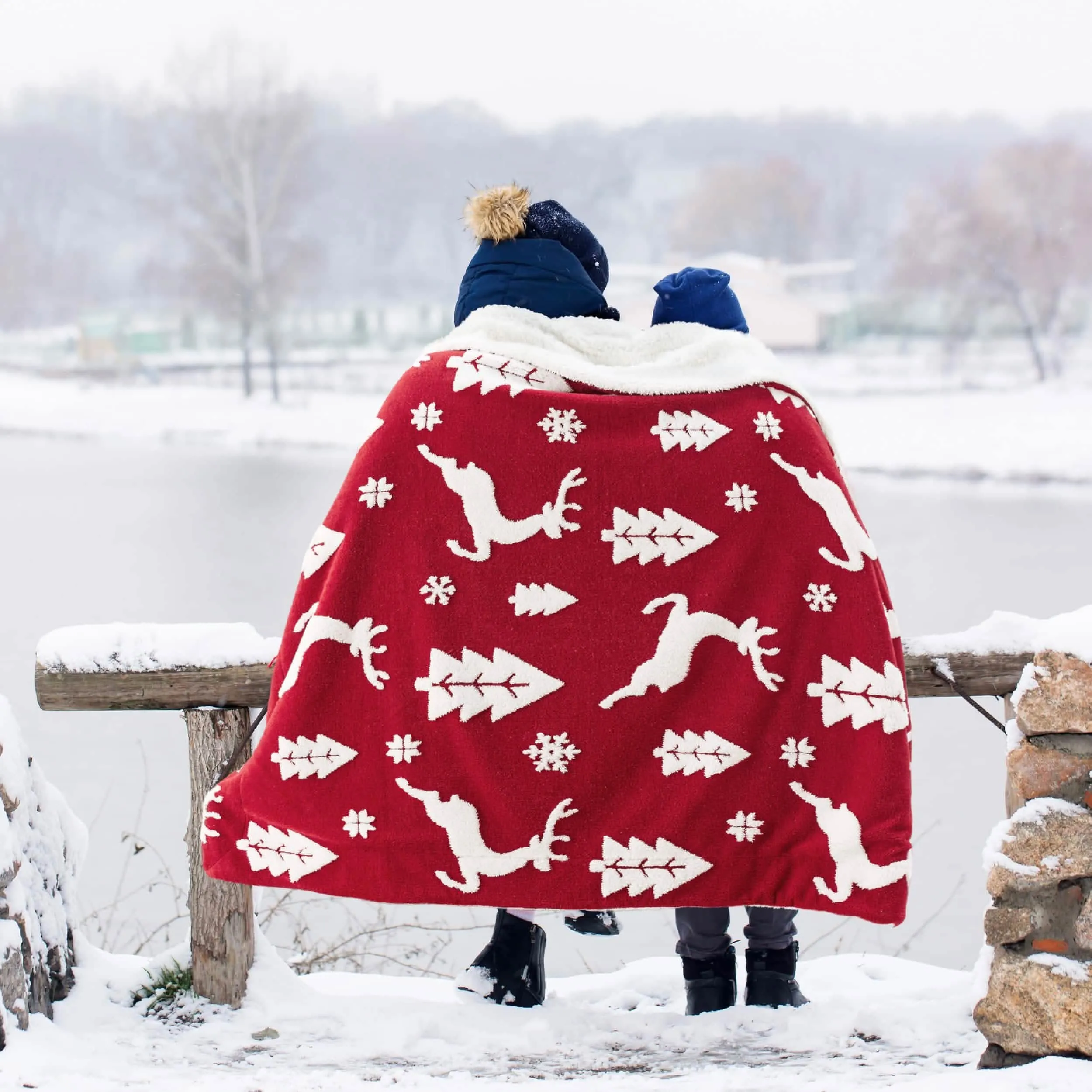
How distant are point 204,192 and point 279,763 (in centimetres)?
1836

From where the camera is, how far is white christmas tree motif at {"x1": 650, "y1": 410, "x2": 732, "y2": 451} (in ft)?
5.89

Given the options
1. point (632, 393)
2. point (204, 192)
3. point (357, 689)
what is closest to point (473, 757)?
point (357, 689)

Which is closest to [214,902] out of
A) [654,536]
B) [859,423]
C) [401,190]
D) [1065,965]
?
[654,536]

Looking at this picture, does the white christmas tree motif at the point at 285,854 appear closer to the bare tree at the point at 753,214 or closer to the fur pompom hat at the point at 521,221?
the fur pompom hat at the point at 521,221

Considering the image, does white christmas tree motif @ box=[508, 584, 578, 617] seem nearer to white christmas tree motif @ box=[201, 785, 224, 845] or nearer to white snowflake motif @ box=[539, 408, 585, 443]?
white snowflake motif @ box=[539, 408, 585, 443]

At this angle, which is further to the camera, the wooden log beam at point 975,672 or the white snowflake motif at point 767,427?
the wooden log beam at point 975,672

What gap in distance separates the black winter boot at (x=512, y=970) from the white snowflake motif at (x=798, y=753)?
0.56 m

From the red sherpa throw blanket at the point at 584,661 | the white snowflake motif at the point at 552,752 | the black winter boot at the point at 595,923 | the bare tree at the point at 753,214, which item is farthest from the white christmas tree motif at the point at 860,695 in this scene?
the bare tree at the point at 753,214

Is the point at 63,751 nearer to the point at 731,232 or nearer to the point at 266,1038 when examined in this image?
the point at 266,1038

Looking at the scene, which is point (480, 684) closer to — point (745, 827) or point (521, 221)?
point (745, 827)

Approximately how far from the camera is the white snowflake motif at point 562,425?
1.79 m

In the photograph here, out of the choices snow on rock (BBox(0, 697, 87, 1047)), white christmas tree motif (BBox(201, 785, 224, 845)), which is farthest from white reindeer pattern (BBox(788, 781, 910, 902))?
snow on rock (BBox(0, 697, 87, 1047))

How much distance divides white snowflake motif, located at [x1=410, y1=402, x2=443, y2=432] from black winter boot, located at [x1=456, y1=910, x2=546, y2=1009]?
2.77ft

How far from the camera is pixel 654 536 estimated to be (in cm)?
178
